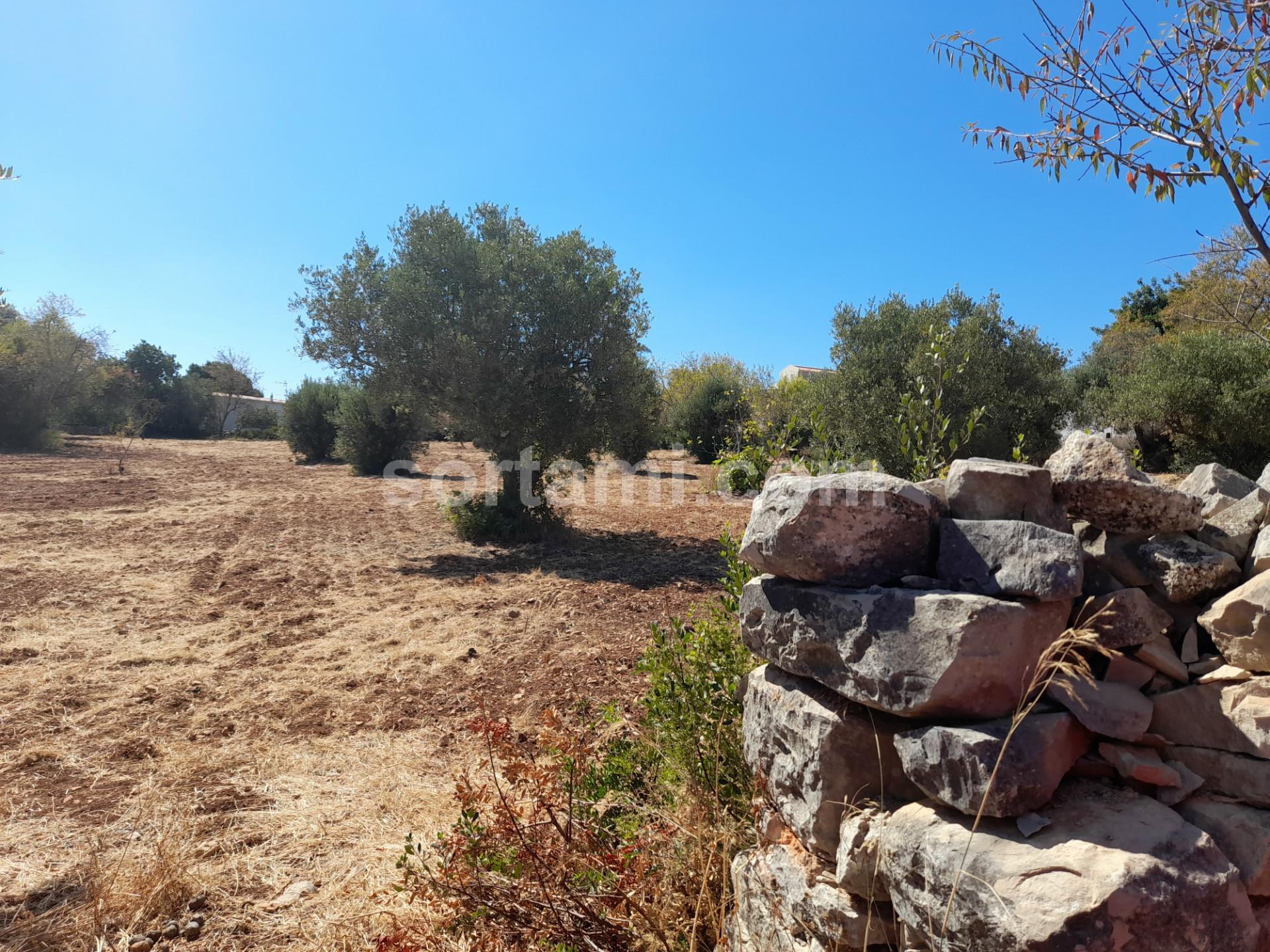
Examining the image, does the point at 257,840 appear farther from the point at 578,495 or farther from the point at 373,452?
the point at 373,452

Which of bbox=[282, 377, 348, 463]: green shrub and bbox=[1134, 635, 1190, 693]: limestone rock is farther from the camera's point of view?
bbox=[282, 377, 348, 463]: green shrub

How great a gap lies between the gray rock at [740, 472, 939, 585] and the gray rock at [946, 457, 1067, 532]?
133 millimetres

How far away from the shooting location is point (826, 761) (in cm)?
191

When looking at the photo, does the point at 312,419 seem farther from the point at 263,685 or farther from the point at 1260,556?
the point at 1260,556

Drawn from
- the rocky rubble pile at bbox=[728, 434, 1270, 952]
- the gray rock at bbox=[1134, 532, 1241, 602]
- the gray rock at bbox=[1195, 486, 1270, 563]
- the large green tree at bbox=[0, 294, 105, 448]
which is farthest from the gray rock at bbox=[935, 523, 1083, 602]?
the large green tree at bbox=[0, 294, 105, 448]

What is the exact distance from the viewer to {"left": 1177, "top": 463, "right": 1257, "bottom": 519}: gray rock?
2.18 metres

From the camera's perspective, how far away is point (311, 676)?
17.6 feet

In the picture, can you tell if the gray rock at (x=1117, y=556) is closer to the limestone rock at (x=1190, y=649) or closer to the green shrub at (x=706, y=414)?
the limestone rock at (x=1190, y=649)

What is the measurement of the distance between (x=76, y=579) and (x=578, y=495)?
9.25 m

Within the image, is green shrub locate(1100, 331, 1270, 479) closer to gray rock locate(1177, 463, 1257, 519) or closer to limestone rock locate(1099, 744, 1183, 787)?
gray rock locate(1177, 463, 1257, 519)

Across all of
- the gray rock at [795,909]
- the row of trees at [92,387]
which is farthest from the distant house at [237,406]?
the gray rock at [795,909]

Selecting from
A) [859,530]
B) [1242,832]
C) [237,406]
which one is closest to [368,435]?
[859,530]

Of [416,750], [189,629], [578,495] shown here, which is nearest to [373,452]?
[578,495]

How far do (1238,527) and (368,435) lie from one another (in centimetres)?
1984
